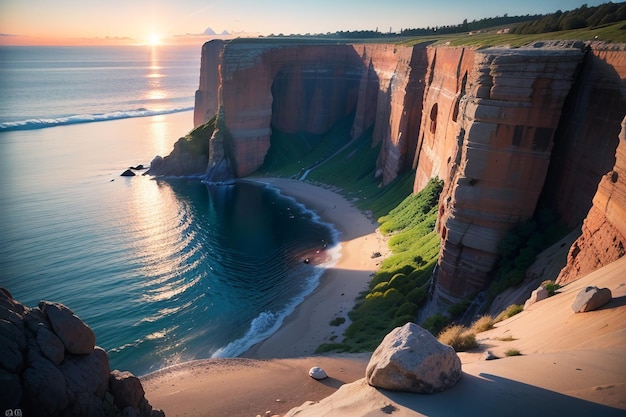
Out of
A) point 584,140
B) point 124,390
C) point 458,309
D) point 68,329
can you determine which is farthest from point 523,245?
point 68,329

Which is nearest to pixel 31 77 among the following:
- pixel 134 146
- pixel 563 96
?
pixel 134 146

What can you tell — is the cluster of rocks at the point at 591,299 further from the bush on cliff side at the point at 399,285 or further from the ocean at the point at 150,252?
the ocean at the point at 150,252

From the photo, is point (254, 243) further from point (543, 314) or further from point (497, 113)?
point (543, 314)

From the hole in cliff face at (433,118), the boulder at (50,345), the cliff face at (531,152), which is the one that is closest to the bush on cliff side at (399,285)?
the cliff face at (531,152)

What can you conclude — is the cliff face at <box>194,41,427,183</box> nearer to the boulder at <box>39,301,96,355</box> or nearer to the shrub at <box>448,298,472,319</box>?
the shrub at <box>448,298,472,319</box>

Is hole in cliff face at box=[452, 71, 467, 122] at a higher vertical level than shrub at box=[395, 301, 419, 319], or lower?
higher

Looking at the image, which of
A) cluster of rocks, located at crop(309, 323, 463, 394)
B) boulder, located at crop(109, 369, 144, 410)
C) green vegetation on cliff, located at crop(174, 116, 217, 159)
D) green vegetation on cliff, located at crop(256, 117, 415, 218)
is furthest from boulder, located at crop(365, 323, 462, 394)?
green vegetation on cliff, located at crop(174, 116, 217, 159)

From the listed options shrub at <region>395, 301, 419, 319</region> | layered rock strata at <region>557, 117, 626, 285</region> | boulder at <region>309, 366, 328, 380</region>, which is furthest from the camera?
shrub at <region>395, 301, 419, 319</region>
